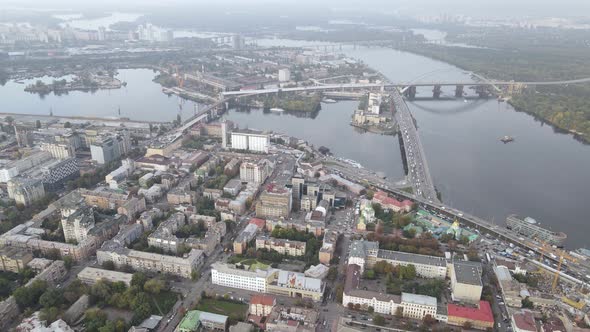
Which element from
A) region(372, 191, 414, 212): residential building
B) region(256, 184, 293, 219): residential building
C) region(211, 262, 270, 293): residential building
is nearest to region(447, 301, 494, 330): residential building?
region(211, 262, 270, 293): residential building

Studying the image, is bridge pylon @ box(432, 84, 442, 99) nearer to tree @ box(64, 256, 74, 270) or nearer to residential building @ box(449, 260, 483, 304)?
residential building @ box(449, 260, 483, 304)

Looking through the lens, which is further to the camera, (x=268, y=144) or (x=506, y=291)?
(x=268, y=144)

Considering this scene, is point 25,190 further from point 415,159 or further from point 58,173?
point 415,159

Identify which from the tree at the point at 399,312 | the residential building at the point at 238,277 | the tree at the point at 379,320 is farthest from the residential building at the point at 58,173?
the tree at the point at 399,312

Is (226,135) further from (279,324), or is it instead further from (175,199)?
(279,324)

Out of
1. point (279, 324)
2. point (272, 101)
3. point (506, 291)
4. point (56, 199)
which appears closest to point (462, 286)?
point (506, 291)

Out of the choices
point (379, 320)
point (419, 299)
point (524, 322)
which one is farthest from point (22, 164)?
point (524, 322)
